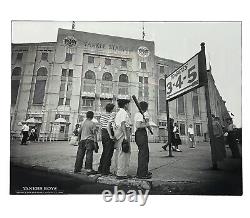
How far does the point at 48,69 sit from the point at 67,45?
1.64 ft

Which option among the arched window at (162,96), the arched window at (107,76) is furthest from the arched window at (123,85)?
the arched window at (162,96)

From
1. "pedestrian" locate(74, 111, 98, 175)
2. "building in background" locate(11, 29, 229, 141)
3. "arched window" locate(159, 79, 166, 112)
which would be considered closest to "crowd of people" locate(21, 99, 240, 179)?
"pedestrian" locate(74, 111, 98, 175)

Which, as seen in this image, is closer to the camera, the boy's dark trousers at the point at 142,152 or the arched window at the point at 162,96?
the boy's dark trousers at the point at 142,152

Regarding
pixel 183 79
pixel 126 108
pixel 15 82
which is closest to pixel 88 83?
pixel 126 108

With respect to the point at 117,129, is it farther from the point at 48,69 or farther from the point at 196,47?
the point at 196,47

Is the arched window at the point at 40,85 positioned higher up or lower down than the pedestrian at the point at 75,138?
higher up

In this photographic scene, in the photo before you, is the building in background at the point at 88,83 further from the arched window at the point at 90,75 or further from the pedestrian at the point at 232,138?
the pedestrian at the point at 232,138

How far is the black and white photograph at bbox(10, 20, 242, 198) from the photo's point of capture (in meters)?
3.84

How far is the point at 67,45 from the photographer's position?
4215mm

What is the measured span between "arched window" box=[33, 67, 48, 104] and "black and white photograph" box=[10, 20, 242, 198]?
0.05 ft

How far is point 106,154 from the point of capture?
3.86 metres

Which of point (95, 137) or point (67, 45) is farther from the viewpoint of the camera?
point (67, 45)

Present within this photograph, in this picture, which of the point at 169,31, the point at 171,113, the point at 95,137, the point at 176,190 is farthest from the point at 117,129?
the point at 169,31

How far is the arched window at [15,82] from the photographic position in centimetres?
404
